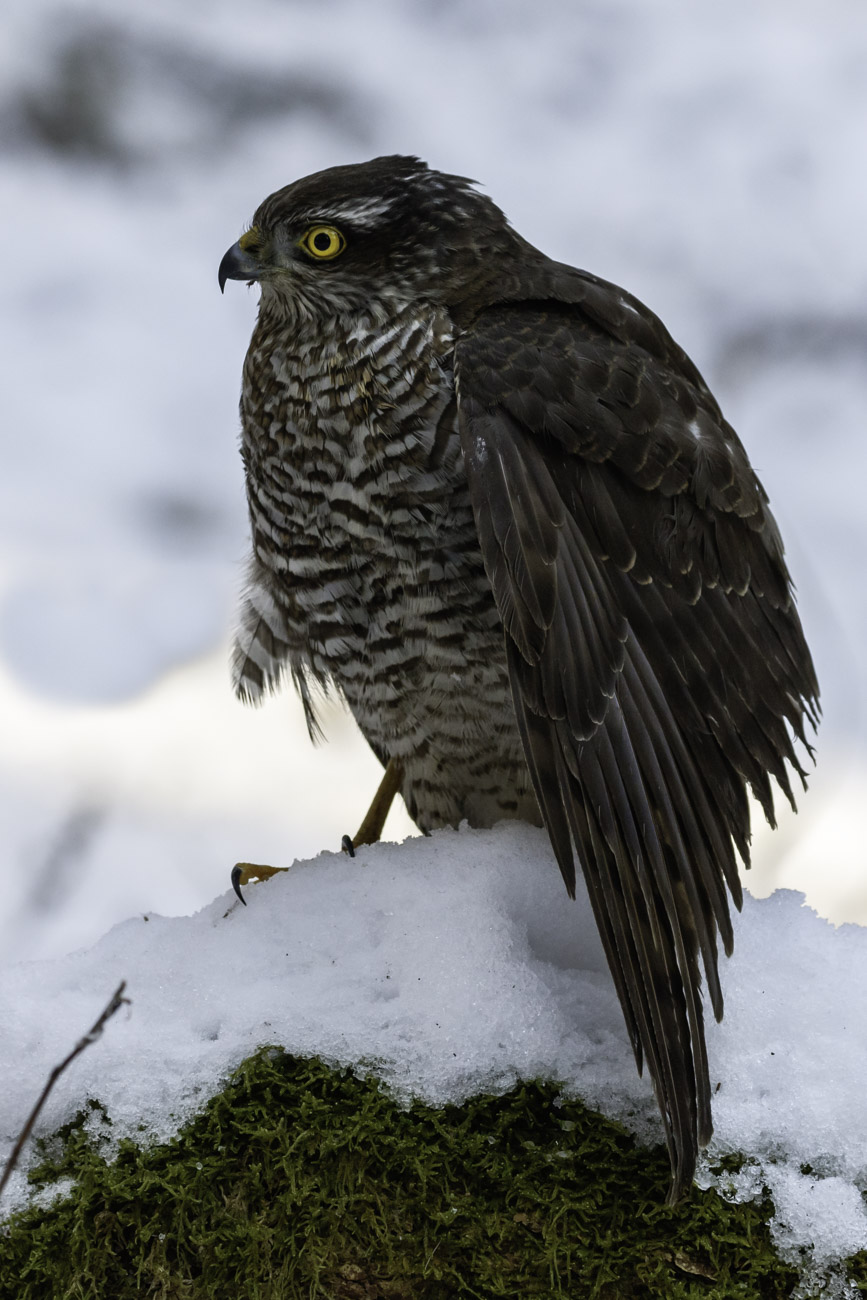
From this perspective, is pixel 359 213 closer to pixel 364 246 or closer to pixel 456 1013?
pixel 364 246

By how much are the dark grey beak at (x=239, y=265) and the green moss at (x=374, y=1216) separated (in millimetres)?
2021

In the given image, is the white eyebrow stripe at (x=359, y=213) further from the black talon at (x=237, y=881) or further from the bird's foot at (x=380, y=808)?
the black talon at (x=237, y=881)

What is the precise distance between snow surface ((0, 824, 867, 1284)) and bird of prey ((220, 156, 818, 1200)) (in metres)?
0.18

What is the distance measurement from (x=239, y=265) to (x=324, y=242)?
24 centimetres

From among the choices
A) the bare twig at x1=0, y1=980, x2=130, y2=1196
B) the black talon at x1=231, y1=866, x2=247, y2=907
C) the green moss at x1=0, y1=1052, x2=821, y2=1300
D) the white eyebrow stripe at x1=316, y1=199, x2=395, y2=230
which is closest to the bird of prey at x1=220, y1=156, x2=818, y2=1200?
the white eyebrow stripe at x1=316, y1=199, x2=395, y2=230

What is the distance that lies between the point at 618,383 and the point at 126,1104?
182cm

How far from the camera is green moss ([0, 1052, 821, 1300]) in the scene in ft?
6.42

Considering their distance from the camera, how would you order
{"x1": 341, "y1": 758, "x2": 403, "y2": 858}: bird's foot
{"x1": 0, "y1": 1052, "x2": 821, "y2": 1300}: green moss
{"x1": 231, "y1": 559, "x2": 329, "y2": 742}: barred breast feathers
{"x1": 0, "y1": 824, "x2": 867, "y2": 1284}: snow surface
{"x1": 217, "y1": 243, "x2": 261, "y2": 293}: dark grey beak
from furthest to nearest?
{"x1": 341, "y1": 758, "x2": 403, "y2": 858}: bird's foot, {"x1": 231, "y1": 559, "x2": 329, "y2": 742}: barred breast feathers, {"x1": 217, "y1": 243, "x2": 261, "y2": 293}: dark grey beak, {"x1": 0, "y1": 824, "x2": 867, "y2": 1284}: snow surface, {"x1": 0, "y1": 1052, "x2": 821, "y2": 1300}: green moss

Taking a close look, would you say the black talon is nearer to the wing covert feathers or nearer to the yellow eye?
the wing covert feathers

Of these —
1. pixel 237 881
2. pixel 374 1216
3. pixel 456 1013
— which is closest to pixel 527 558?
pixel 456 1013

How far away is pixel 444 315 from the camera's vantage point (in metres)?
2.75

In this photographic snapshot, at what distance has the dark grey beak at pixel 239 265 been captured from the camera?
3.02 m

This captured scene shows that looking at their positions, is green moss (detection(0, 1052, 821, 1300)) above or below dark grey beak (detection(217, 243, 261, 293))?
below

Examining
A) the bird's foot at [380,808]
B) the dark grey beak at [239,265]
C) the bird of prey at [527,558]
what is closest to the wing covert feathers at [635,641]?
the bird of prey at [527,558]
